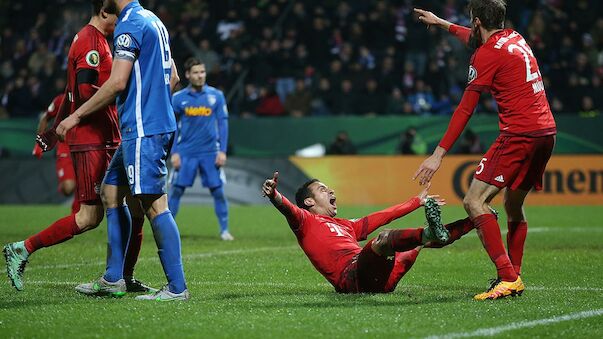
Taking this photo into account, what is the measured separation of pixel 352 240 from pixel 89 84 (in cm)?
248

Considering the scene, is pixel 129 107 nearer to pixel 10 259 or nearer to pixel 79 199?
pixel 79 199

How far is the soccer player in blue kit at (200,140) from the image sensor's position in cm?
1485

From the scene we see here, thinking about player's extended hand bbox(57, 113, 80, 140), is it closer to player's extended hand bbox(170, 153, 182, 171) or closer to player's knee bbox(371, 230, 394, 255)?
player's knee bbox(371, 230, 394, 255)

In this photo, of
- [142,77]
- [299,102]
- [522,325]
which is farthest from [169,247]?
[299,102]

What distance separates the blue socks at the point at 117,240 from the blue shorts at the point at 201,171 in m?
6.59

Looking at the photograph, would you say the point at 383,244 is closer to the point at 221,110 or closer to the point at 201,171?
the point at 221,110

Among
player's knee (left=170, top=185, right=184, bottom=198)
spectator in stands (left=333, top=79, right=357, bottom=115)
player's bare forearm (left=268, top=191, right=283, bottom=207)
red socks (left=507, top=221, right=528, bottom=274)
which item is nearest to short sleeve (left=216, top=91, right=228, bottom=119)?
player's knee (left=170, top=185, right=184, bottom=198)

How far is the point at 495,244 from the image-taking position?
307 inches

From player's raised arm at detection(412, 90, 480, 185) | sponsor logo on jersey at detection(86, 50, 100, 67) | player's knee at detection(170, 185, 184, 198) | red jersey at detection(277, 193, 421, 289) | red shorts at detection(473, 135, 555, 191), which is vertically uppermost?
sponsor logo on jersey at detection(86, 50, 100, 67)

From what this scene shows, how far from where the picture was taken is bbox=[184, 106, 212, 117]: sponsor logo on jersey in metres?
14.9

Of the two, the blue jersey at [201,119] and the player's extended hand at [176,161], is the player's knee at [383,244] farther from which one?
the player's extended hand at [176,161]

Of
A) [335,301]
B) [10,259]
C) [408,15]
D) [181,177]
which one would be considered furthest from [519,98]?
[408,15]

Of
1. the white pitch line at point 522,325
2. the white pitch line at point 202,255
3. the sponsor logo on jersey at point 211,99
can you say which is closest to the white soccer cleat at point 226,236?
the white pitch line at point 202,255

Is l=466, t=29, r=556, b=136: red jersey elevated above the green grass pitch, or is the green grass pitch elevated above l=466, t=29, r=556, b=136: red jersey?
l=466, t=29, r=556, b=136: red jersey
